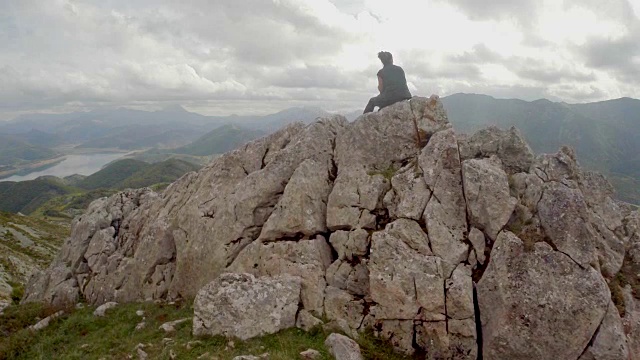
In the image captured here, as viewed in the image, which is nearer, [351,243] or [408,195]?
[408,195]

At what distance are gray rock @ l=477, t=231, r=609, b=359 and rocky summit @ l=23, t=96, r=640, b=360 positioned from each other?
0.19ft

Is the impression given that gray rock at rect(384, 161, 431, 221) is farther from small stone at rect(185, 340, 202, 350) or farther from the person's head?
small stone at rect(185, 340, 202, 350)

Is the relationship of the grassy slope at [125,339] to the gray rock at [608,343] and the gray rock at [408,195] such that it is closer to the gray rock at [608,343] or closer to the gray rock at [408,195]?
the gray rock at [408,195]

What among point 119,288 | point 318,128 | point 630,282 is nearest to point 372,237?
point 318,128

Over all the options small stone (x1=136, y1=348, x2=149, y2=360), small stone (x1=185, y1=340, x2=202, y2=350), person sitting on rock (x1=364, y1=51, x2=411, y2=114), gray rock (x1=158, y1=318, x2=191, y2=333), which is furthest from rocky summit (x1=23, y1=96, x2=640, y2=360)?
person sitting on rock (x1=364, y1=51, x2=411, y2=114)

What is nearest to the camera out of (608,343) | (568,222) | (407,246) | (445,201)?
(608,343)

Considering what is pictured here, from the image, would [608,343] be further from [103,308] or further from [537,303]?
[103,308]

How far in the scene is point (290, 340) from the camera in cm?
1828

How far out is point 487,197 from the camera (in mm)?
19562

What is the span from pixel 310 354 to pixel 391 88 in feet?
65.8

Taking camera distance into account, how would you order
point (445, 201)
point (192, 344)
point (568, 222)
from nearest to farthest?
point (568, 222) → point (192, 344) → point (445, 201)

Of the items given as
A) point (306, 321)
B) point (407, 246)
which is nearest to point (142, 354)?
point (306, 321)

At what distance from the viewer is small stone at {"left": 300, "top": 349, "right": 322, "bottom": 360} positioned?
664 inches

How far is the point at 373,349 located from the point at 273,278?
6.54 metres
